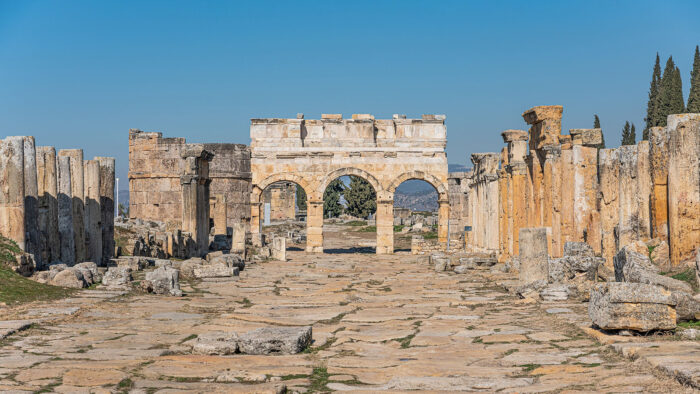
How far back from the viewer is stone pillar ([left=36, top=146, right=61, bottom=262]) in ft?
46.9

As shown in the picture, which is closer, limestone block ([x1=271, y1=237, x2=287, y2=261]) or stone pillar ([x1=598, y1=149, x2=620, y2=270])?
stone pillar ([x1=598, y1=149, x2=620, y2=270])

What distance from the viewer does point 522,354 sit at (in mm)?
6906

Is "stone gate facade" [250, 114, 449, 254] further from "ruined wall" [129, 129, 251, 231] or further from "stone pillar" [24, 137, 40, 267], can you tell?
"stone pillar" [24, 137, 40, 267]

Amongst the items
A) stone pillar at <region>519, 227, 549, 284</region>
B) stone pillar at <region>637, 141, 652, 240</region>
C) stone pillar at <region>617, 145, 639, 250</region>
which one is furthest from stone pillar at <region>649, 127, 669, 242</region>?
stone pillar at <region>519, 227, 549, 284</region>

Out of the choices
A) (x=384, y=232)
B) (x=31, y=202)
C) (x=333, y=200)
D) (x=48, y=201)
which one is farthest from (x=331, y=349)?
(x=333, y=200)

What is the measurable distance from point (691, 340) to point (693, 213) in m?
4.97

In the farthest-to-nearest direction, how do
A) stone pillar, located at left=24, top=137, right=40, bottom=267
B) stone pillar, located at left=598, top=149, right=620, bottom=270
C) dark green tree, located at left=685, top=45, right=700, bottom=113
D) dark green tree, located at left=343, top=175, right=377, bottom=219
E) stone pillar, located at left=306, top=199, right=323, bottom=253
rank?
dark green tree, located at left=343, top=175, right=377, bottom=219 < dark green tree, located at left=685, top=45, right=700, bottom=113 < stone pillar, located at left=306, top=199, right=323, bottom=253 < stone pillar, located at left=598, top=149, right=620, bottom=270 < stone pillar, located at left=24, top=137, right=40, bottom=267

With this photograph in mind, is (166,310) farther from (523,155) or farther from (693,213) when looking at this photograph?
(523,155)

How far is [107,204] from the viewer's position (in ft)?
59.3

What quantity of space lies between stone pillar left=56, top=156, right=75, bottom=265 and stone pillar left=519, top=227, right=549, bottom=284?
823cm

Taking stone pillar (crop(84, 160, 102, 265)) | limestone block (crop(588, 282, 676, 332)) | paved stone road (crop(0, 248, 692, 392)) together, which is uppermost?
stone pillar (crop(84, 160, 102, 265))

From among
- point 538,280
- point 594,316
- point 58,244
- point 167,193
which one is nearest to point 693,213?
point 538,280

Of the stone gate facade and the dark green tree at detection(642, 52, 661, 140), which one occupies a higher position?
the dark green tree at detection(642, 52, 661, 140)

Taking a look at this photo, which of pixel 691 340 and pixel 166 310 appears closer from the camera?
pixel 691 340
